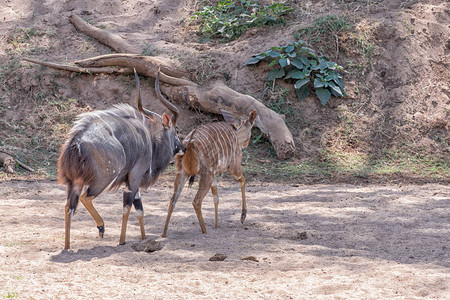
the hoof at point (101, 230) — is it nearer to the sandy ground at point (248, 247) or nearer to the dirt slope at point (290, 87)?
the sandy ground at point (248, 247)

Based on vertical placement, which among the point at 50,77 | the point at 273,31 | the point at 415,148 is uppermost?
the point at 273,31

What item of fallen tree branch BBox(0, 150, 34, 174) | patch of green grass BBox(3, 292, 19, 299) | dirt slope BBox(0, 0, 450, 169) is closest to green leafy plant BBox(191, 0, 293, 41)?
dirt slope BBox(0, 0, 450, 169)

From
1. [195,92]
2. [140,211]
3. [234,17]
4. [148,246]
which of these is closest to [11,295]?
[148,246]

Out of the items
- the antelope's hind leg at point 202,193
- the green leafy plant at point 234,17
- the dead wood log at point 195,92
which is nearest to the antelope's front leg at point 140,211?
the antelope's hind leg at point 202,193

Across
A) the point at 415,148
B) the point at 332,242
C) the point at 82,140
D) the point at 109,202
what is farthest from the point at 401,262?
the point at 415,148

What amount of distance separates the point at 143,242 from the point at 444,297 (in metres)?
2.42

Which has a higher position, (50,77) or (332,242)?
(50,77)

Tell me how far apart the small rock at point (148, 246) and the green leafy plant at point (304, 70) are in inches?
208

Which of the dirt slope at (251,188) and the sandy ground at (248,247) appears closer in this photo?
the sandy ground at (248,247)

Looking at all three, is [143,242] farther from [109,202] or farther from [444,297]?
[444,297]

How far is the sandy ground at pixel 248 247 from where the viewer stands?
11.3ft

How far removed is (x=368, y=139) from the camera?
9.16 meters

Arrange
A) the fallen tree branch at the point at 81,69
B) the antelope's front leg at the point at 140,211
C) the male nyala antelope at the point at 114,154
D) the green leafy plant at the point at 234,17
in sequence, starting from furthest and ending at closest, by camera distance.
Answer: the green leafy plant at the point at 234,17
the fallen tree branch at the point at 81,69
the antelope's front leg at the point at 140,211
the male nyala antelope at the point at 114,154

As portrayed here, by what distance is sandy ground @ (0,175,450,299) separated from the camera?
3.46 m
